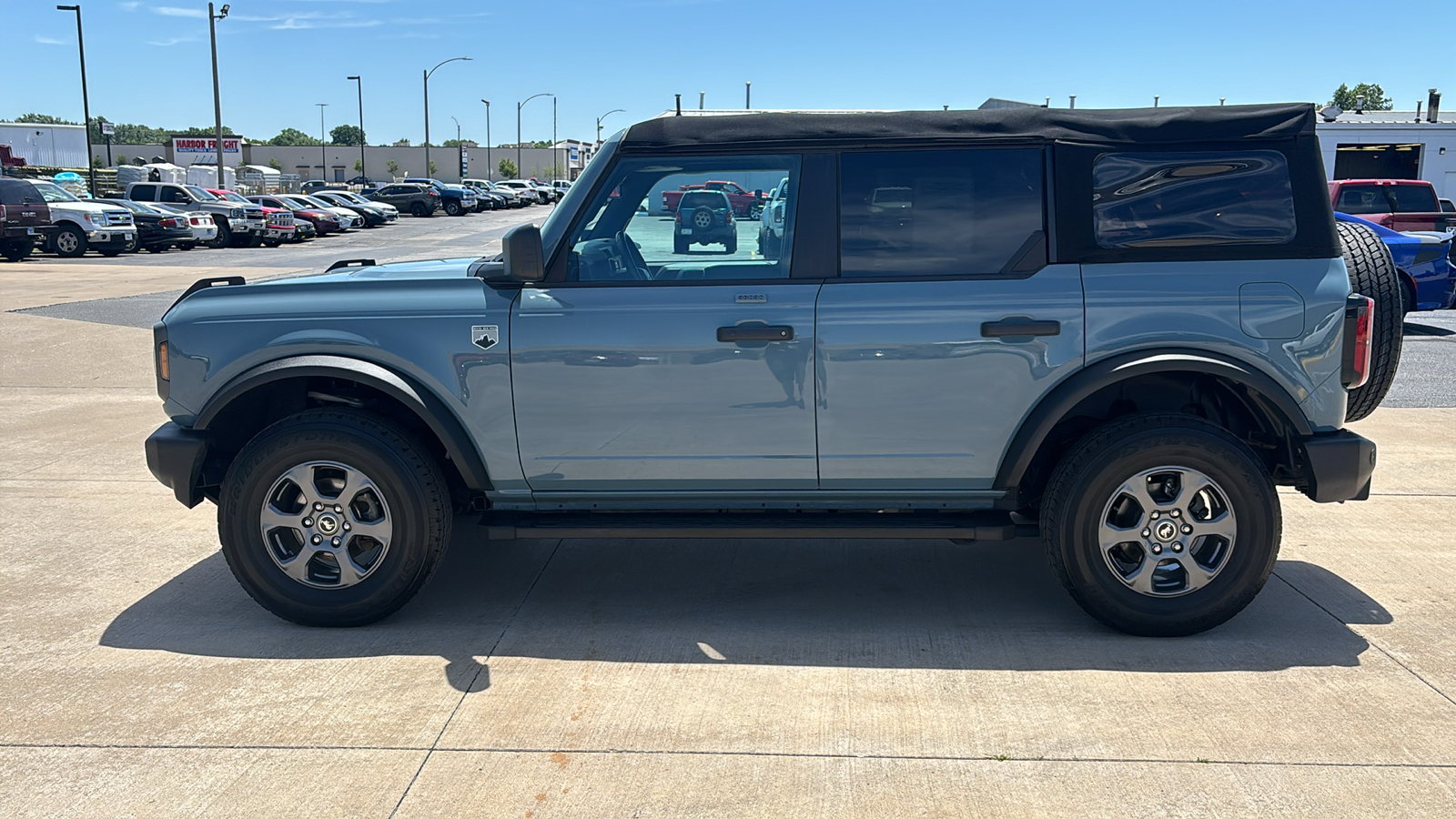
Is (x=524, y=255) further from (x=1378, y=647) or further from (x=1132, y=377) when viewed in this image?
(x=1378, y=647)

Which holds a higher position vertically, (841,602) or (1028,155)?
(1028,155)

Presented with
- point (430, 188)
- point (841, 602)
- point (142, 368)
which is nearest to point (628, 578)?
point (841, 602)

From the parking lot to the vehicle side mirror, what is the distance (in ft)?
4.50

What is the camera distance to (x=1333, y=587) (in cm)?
514

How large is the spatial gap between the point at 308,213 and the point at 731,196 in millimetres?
39388

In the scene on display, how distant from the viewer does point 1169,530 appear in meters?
4.45

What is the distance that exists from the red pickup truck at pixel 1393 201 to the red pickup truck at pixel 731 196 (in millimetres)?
15541

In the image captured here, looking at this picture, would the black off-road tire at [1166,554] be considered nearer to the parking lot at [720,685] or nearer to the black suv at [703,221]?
the parking lot at [720,685]

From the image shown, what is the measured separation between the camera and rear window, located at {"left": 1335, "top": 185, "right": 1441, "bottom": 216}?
17.6 m

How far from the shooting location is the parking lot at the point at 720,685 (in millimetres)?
3422

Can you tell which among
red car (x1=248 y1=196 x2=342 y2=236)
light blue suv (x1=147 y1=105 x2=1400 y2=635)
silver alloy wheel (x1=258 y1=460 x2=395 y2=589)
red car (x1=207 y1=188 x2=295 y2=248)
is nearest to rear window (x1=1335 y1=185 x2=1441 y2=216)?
light blue suv (x1=147 y1=105 x2=1400 y2=635)

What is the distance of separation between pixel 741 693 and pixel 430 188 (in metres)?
57.9

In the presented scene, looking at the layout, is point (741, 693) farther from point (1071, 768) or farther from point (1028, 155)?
point (1028, 155)

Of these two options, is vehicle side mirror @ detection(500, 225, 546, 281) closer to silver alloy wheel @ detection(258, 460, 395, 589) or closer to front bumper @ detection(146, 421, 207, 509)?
silver alloy wheel @ detection(258, 460, 395, 589)
